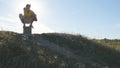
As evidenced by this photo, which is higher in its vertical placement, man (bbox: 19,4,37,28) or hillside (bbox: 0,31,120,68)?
man (bbox: 19,4,37,28)

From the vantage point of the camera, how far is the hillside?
13.8m

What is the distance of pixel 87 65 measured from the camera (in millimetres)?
15242

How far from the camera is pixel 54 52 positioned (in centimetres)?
1568

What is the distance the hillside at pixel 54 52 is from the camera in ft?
45.3

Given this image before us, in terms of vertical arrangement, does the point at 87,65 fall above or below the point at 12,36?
below

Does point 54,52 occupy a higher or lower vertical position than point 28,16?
lower

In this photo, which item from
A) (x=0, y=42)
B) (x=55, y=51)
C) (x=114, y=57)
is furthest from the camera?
(x=114, y=57)

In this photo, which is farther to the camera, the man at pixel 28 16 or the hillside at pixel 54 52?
the man at pixel 28 16

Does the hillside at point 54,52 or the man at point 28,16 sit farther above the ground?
the man at point 28,16

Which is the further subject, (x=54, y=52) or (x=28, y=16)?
(x=28, y=16)

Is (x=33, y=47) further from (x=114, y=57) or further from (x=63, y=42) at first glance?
(x=114, y=57)

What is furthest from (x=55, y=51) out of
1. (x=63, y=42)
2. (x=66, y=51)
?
(x=63, y=42)

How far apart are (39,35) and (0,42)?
147 inches

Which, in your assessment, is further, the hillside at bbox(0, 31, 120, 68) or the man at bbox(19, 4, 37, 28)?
the man at bbox(19, 4, 37, 28)
